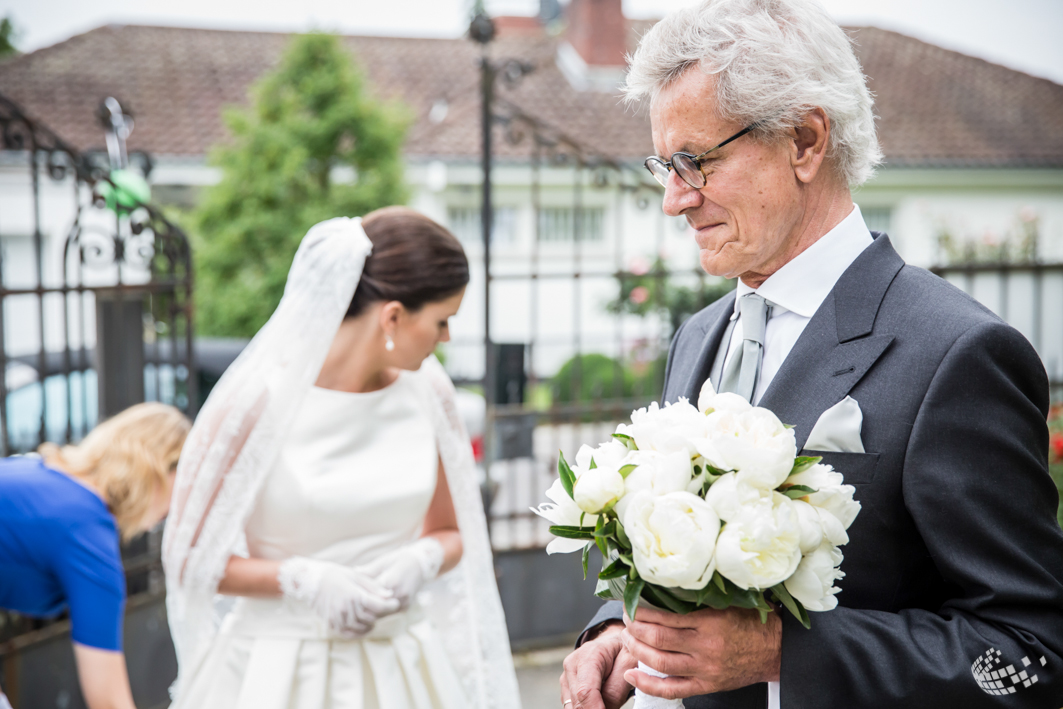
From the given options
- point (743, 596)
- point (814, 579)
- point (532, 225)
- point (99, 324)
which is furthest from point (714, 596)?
point (532, 225)

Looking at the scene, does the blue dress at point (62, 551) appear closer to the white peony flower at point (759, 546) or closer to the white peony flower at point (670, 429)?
the white peony flower at point (670, 429)

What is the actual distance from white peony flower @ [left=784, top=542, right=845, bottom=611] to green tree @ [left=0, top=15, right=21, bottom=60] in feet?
87.9

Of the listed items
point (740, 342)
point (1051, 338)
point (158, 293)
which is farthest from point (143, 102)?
point (740, 342)

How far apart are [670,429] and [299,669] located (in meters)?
1.78

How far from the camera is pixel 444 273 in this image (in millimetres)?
2775

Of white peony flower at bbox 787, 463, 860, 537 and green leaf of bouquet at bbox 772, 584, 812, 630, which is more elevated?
white peony flower at bbox 787, 463, 860, 537

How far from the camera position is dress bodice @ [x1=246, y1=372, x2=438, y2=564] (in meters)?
2.63

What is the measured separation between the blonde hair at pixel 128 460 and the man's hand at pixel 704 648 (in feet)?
6.85

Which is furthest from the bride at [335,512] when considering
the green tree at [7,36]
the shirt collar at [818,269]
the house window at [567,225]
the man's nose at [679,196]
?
the green tree at [7,36]

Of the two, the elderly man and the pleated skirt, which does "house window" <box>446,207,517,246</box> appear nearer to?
the pleated skirt

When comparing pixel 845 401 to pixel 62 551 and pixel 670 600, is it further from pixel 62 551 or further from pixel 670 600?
pixel 62 551

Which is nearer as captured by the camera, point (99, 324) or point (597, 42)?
point (99, 324)

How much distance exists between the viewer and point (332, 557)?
269 centimetres

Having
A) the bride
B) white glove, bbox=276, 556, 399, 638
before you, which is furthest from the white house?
white glove, bbox=276, 556, 399, 638
